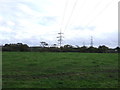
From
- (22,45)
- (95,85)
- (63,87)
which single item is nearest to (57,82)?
(63,87)

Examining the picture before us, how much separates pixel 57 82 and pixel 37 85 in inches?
60.5

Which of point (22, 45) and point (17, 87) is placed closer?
point (17, 87)

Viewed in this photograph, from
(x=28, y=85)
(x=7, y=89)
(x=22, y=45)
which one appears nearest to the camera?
(x=7, y=89)

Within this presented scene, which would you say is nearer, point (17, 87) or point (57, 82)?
point (17, 87)

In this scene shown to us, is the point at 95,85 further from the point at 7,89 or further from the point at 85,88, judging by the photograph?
the point at 7,89

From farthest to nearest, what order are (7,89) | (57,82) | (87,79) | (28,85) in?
1. (87,79)
2. (57,82)
3. (28,85)
4. (7,89)

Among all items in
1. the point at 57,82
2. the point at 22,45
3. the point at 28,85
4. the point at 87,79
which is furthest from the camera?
the point at 22,45

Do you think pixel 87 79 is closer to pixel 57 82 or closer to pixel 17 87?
pixel 57 82

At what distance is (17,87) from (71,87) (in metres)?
3.04

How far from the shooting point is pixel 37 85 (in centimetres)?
1395

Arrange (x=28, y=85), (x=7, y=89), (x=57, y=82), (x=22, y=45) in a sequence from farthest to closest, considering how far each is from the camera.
Answer: (x=22, y=45) → (x=57, y=82) → (x=28, y=85) → (x=7, y=89)

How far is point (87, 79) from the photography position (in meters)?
16.3

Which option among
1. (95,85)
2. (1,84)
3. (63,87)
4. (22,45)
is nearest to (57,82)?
(63,87)

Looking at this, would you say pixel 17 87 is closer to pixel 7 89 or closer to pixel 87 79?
pixel 7 89
